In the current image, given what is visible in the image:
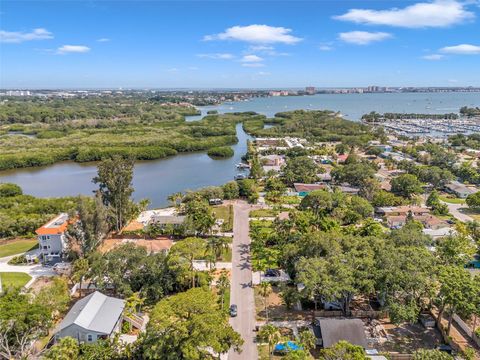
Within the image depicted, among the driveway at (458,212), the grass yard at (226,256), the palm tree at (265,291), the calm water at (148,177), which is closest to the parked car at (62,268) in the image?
the grass yard at (226,256)

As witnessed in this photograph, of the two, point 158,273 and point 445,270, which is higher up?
point 445,270

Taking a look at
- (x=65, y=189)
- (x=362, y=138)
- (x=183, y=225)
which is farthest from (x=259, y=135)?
(x=183, y=225)

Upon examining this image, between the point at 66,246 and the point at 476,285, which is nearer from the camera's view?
the point at 476,285

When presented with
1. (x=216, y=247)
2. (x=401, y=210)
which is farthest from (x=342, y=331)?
(x=401, y=210)

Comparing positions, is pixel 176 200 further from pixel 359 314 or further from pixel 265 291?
pixel 359 314

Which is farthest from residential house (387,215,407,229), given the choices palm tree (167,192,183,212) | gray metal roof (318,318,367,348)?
palm tree (167,192,183,212)

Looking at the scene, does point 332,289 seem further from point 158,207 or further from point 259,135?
point 259,135
